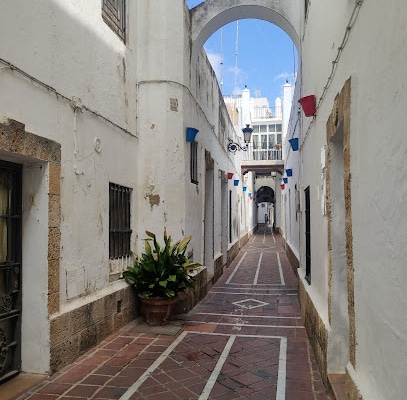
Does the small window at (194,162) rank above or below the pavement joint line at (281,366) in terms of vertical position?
above

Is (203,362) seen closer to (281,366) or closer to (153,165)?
(281,366)

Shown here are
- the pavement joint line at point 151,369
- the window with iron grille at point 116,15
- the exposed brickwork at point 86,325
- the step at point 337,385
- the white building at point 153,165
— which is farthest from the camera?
the window with iron grille at point 116,15

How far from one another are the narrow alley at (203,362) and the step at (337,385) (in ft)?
0.59

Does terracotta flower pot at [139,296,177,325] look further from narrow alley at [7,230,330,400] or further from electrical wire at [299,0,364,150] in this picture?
electrical wire at [299,0,364,150]

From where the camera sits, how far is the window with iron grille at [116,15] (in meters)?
5.68

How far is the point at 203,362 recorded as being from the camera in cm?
466

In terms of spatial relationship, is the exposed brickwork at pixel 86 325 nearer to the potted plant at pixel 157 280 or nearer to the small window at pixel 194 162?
the potted plant at pixel 157 280

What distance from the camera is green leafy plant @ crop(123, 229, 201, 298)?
235 inches

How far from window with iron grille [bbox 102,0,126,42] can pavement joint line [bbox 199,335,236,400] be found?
14.9 feet

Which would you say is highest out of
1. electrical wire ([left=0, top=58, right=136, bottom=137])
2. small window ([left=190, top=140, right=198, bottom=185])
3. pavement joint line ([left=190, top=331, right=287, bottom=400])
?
electrical wire ([left=0, top=58, right=136, bottom=137])

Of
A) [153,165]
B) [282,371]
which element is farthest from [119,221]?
[282,371]

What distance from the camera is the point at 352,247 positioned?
296 centimetres

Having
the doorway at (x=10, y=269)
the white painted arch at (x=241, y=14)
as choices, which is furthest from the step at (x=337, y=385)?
the white painted arch at (x=241, y=14)

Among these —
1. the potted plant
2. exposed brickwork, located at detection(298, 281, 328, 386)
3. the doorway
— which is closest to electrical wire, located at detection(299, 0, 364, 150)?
exposed brickwork, located at detection(298, 281, 328, 386)
